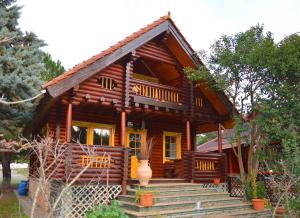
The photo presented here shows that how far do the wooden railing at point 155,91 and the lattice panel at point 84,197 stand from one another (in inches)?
137

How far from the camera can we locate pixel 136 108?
11.0m

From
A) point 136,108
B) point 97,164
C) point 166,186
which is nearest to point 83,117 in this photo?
point 136,108

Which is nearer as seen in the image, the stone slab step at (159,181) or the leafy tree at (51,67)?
the stone slab step at (159,181)

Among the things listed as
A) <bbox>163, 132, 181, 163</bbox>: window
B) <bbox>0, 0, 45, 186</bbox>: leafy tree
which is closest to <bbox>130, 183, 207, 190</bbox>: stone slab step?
<bbox>163, 132, 181, 163</bbox>: window

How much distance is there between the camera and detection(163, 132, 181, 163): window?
46.2 ft

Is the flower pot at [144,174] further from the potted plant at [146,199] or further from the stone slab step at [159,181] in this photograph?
the potted plant at [146,199]

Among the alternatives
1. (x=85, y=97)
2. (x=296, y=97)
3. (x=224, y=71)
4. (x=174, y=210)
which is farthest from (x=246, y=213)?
(x=85, y=97)

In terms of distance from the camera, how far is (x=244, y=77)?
36.7 ft

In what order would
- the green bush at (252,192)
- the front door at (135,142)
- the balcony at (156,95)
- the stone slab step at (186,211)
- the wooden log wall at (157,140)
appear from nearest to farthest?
the stone slab step at (186,211) < the green bush at (252,192) < the balcony at (156,95) < the front door at (135,142) < the wooden log wall at (157,140)

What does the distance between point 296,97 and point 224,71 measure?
8.53ft

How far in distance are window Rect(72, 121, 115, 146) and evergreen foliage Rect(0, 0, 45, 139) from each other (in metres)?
3.07

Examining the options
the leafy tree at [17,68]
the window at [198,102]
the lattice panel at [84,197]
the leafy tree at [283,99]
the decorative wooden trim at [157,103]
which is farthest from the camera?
the window at [198,102]

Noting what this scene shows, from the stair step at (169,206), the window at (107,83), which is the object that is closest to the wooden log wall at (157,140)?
the window at (107,83)

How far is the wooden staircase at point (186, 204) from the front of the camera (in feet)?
27.3
